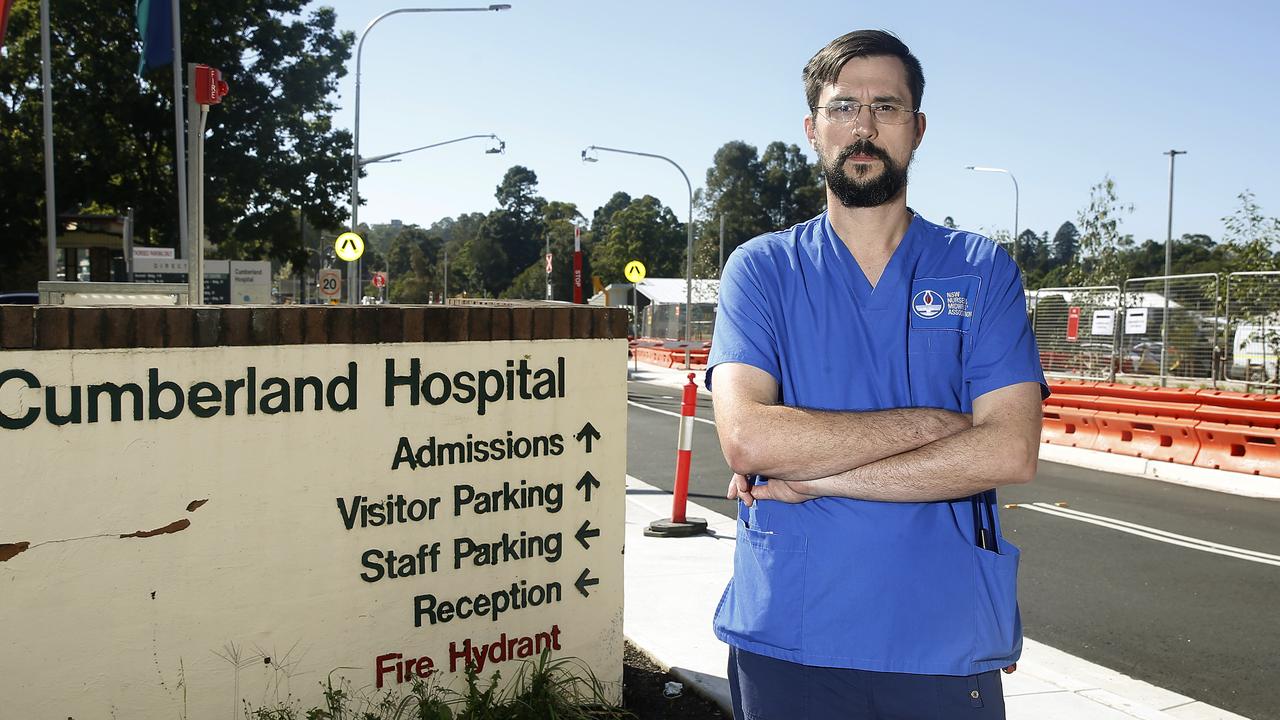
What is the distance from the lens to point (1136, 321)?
21.7m

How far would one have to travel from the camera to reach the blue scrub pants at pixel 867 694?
210 cm

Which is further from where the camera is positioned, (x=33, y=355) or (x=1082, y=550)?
(x=1082, y=550)

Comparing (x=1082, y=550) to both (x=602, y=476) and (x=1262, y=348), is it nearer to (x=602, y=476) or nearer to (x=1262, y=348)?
(x=602, y=476)

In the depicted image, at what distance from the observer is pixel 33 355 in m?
3.13

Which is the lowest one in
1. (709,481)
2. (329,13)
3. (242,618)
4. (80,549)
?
(709,481)

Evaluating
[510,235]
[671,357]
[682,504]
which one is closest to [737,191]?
[510,235]

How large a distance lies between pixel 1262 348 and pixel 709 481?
1274 centimetres

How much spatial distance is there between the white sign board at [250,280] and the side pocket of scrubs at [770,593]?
81.2ft

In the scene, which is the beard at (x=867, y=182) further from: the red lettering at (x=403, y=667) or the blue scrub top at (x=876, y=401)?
the red lettering at (x=403, y=667)

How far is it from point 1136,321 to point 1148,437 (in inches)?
358

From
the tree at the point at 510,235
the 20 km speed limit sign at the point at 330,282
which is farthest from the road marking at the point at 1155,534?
the tree at the point at 510,235

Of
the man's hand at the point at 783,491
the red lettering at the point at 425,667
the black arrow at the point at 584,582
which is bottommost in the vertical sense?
the red lettering at the point at 425,667

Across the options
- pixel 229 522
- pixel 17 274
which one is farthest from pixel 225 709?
pixel 17 274

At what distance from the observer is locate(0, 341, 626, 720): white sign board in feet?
10.4
